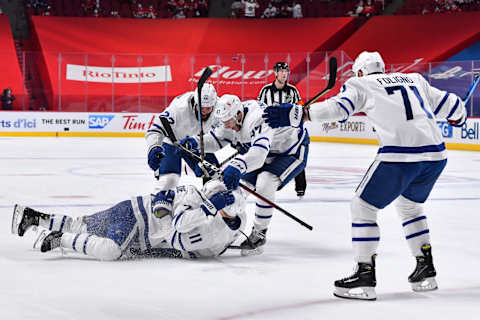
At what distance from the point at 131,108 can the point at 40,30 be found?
5.02 m

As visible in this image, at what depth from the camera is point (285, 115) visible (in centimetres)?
356

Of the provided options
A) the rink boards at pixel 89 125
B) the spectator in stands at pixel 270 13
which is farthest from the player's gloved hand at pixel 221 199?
the spectator in stands at pixel 270 13

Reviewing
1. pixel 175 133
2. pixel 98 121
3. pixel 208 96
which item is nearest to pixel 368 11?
pixel 98 121

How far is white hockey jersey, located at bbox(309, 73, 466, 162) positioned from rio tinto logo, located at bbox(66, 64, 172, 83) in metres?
16.5

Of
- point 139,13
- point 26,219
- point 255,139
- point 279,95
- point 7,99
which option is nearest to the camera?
point 26,219

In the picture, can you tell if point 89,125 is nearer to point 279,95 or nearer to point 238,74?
point 238,74

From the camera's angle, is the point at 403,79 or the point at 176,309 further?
the point at 403,79

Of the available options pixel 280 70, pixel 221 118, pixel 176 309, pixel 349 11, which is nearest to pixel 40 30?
pixel 349 11

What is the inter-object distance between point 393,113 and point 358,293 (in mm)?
842

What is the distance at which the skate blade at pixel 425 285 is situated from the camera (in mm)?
3482

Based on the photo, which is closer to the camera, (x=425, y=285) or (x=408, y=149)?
(x=408, y=149)

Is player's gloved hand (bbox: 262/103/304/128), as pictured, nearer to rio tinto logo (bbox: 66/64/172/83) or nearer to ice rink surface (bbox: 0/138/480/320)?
ice rink surface (bbox: 0/138/480/320)

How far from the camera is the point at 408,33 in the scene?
20719 millimetres

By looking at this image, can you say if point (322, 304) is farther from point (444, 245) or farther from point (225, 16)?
point (225, 16)
